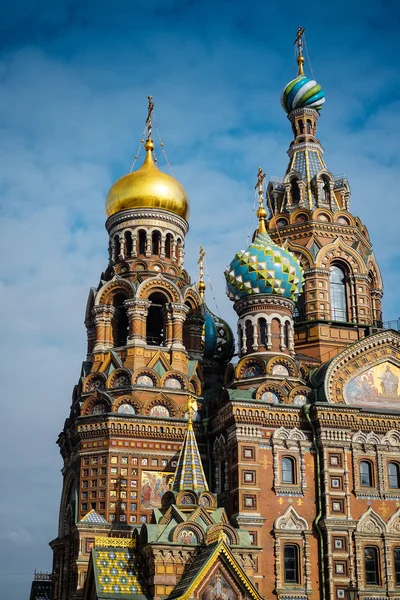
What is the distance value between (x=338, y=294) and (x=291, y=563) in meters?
8.84

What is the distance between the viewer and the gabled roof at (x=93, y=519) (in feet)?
72.5

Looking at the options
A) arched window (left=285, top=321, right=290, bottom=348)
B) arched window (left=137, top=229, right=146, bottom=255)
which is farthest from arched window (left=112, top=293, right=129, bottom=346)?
arched window (left=285, top=321, right=290, bottom=348)

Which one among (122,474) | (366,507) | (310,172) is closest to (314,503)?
Result: (366,507)

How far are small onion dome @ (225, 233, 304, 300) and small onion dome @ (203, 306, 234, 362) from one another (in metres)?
3.68

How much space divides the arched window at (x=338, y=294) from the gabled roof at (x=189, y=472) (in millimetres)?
7859

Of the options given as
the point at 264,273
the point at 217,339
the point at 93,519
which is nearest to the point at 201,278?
the point at 217,339

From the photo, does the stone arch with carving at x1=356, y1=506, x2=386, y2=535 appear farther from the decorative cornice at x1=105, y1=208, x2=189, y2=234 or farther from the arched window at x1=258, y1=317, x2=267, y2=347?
the decorative cornice at x1=105, y1=208, x2=189, y2=234

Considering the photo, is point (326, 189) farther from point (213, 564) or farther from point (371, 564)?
point (213, 564)

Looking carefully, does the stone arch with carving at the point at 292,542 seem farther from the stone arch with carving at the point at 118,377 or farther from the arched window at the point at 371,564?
the stone arch with carving at the point at 118,377

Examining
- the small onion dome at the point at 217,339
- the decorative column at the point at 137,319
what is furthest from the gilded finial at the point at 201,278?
the decorative column at the point at 137,319

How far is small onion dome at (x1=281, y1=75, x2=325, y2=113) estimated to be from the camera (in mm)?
30984

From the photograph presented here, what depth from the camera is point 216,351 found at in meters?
28.7

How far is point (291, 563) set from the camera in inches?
862

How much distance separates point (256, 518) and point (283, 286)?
6.19m
